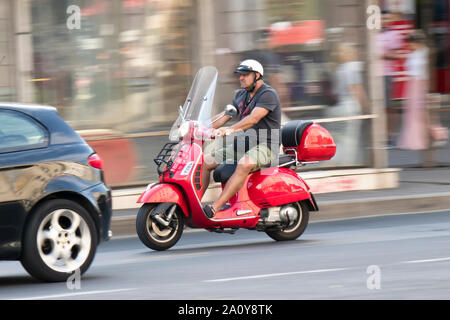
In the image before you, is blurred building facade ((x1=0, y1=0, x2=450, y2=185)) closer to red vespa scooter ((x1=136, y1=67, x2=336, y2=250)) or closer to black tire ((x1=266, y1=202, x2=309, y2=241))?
red vespa scooter ((x1=136, y1=67, x2=336, y2=250))

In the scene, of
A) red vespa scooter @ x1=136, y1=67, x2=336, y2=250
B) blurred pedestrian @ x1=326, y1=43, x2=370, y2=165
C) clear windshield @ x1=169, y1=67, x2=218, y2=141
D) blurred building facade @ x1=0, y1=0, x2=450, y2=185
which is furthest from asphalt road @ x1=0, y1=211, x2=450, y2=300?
blurred pedestrian @ x1=326, y1=43, x2=370, y2=165

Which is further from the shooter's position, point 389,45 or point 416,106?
point 389,45

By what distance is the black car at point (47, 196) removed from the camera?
7.46 m

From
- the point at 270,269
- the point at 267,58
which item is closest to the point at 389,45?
the point at 267,58

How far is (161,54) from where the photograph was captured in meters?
13.3

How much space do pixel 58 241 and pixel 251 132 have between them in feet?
9.27

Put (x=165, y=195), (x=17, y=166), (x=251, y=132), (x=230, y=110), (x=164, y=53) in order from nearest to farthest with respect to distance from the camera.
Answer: (x=17, y=166), (x=230, y=110), (x=165, y=195), (x=251, y=132), (x=164, y=53)

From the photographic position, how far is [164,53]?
43.8ft

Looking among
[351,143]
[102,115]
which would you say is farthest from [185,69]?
[351,143]

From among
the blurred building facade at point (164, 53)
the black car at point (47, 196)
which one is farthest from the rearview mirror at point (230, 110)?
the blurred building facade at point (164, 53)

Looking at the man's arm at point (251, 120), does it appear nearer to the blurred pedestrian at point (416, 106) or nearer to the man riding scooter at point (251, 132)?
the man riding scooter at point (251, 132)

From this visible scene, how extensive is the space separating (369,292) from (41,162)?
102 inches

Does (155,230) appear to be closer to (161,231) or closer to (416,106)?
(161,231)

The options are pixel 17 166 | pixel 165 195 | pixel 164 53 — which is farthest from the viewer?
pixel 164 53
